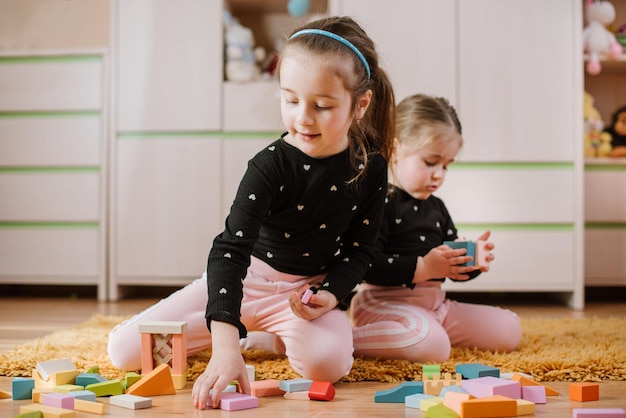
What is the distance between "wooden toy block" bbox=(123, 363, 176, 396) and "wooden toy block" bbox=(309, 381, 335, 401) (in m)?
0.22

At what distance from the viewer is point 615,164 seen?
8.39ft

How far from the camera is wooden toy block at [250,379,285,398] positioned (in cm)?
115

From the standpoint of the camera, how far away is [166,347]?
4.16ft

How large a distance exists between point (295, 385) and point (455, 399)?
26 cm

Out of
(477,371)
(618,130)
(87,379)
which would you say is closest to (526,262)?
(618,130)

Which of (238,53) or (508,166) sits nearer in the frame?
(508,166)

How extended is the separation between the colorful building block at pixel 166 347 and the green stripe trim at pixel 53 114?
156cm

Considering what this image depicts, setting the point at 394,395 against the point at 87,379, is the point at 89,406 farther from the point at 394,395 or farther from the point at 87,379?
the point at 394,395

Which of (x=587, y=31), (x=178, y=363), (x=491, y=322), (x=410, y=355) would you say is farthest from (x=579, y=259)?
(x=178, y=363)

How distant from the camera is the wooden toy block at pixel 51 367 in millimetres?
1188

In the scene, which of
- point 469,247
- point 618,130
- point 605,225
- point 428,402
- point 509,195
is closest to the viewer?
point 428,402

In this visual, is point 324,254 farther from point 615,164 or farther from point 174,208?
point 615,164

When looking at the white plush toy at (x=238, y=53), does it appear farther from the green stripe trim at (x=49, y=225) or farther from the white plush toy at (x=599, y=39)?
the white plush toy at (x=599, y=39)

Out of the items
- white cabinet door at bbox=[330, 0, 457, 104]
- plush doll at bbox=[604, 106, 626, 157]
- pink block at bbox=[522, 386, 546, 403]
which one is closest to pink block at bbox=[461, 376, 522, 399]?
pink block at bbox=[522, 386, 546, 403]
